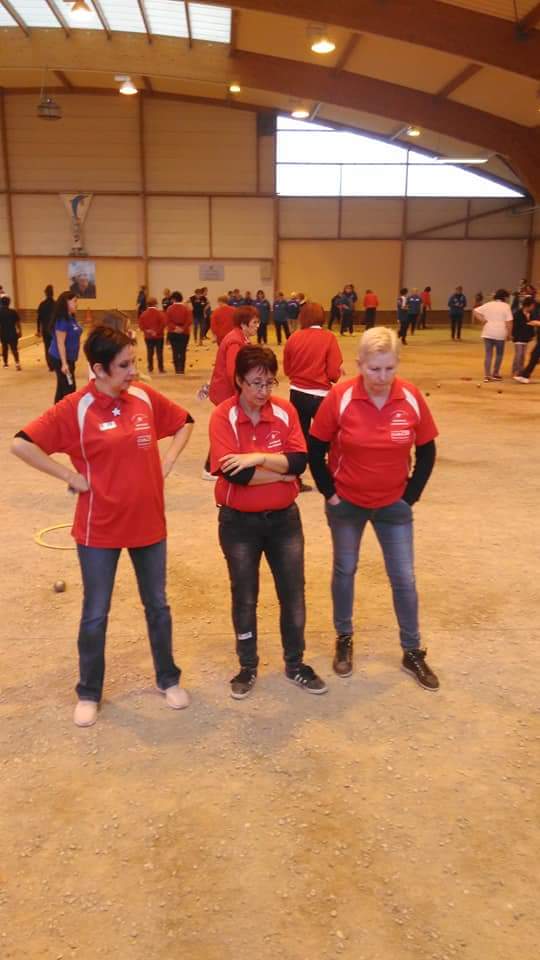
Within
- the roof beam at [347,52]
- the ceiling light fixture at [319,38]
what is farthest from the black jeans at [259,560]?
the roof beam at [347,52]

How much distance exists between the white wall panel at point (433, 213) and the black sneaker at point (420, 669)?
89.9ft

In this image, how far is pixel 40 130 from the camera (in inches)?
1048

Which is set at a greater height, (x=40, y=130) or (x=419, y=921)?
(x=40, y=130)

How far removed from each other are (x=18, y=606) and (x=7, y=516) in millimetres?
1855

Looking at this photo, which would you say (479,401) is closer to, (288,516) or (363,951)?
(288,516)

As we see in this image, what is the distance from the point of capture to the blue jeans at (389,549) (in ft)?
11.3

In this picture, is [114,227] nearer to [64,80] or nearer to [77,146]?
[77,146]

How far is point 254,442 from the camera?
3188 mm

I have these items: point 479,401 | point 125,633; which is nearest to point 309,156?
point 479,401

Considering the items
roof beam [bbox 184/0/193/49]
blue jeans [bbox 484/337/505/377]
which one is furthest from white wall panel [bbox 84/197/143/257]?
blue jeans [bbox 484/337/505/377]

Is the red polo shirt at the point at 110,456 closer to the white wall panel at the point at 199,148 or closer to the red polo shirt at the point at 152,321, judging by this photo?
the red polo shirt at the point at 152,321

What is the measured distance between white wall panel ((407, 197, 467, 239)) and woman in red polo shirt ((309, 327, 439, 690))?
27.2 m

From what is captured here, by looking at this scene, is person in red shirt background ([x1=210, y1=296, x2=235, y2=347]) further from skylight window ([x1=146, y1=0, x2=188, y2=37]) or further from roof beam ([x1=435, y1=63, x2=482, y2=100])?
roof beam ([x1=435, y1=63, x2=482, y2=100])

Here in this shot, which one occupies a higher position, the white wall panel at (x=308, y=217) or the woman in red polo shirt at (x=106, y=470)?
the white wall panel at (x=308, y=217)
